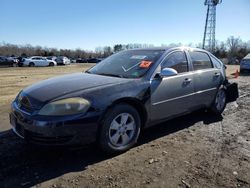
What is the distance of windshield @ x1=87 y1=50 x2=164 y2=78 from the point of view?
4547 millimetres

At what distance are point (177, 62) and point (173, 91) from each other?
63 centimetres

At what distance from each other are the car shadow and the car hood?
0.73 m

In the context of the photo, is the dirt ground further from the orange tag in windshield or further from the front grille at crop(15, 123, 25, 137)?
the orange tag in windshield

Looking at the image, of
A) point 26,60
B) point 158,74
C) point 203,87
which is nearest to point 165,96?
point 158,74

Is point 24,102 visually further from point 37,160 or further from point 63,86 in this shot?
point 37,160

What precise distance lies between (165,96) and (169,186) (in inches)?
69.2

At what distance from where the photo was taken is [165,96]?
458 cm

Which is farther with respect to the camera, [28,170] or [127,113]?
[127,113]

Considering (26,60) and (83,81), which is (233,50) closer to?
(26,60)

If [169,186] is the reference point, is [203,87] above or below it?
above

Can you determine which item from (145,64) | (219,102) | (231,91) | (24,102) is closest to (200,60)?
(219,102)

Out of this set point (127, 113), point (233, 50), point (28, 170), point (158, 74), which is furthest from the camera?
point (233, 50)

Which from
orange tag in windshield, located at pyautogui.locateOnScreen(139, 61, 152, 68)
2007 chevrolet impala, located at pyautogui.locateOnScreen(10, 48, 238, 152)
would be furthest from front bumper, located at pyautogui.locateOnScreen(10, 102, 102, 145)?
orange tag in windshield, located at pyautogui.locateOnScreen(139, 61, 152, 68)

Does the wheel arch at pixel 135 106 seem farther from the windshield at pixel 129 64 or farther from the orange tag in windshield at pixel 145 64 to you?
the orange tag in windshield at pixel 145 64
